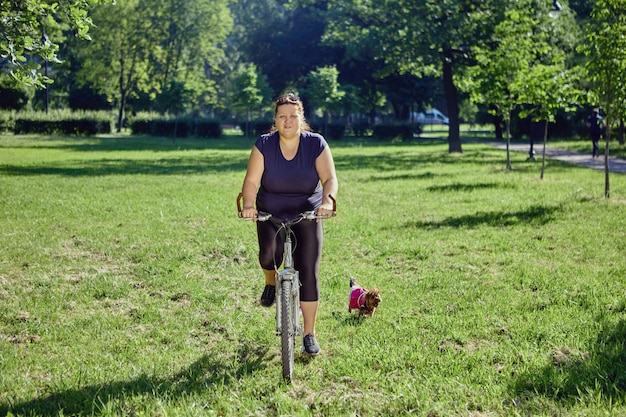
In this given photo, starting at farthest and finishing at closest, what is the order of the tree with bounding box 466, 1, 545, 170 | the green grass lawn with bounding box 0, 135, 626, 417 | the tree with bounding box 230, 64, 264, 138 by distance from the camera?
the tree with bounding box 230, 64, 264, 138, the tree with bounding box 466, 1, 545, 170, the green grass lawn with bounding box 0, 135, 626, 417

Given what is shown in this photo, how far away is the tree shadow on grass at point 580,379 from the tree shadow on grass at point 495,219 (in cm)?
606

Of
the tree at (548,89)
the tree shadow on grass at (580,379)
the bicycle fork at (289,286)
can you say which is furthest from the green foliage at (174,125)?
the tree shadow on grass at (580,379)

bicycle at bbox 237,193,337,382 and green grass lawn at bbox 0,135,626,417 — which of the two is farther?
bicycle at bbox 237,193,337,382

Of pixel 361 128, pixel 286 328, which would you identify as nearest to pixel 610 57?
pixel 286 328

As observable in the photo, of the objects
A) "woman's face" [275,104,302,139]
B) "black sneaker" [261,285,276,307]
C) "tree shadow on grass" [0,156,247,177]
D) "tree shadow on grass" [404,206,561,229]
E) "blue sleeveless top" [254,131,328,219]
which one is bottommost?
"tree shadow on grass" [404,206,561,229]

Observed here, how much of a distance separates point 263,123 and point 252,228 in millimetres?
44150

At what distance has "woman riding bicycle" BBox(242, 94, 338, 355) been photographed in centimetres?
475

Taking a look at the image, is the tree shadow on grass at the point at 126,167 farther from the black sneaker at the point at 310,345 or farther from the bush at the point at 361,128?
the bush at the point at 361,128

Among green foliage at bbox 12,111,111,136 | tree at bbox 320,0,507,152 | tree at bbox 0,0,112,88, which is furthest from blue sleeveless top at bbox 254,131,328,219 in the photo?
green foliage at bbox 12,111,111,136

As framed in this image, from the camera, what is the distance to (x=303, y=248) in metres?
4.81

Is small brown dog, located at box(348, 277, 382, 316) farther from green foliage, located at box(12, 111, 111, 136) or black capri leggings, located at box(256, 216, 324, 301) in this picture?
green foliage, located at box(12, 111, 111, 136)

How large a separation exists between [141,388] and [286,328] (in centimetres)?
107

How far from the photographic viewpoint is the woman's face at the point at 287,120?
15.5 feet

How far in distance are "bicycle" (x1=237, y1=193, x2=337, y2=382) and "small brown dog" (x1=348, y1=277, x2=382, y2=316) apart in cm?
143
